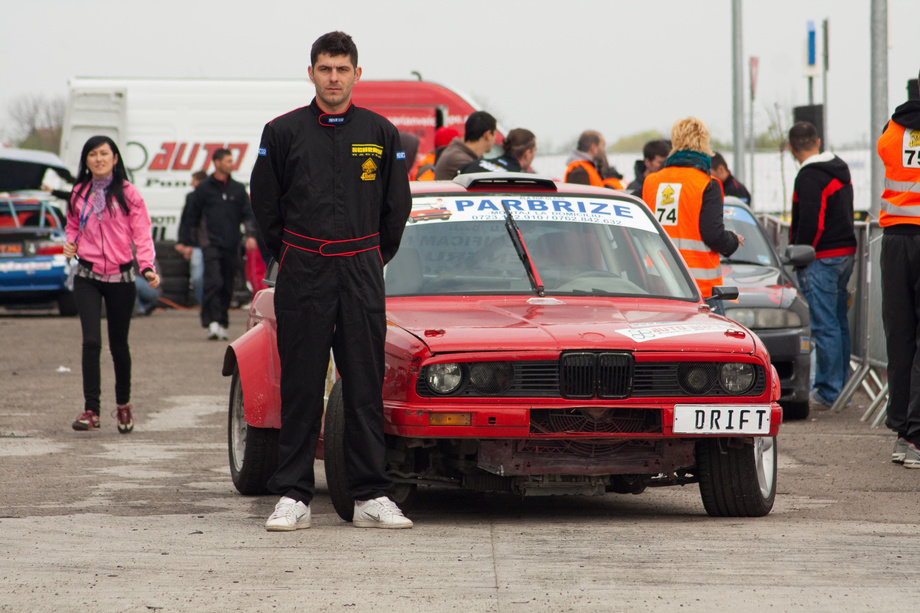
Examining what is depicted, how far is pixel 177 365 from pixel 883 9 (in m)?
7.47

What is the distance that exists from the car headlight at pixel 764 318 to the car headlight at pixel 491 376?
5.15 m

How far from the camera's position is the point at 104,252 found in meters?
10.1

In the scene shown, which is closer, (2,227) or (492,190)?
(492,190)

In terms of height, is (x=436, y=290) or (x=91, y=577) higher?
(x=436, y=290)

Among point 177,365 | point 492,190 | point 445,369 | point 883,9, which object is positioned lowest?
point 177,365

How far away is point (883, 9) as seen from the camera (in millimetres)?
13219

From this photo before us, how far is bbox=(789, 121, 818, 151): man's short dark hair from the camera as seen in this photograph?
11914 millimetres

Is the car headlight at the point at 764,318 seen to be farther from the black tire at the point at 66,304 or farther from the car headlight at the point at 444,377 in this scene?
the black tire at the point at 66,304

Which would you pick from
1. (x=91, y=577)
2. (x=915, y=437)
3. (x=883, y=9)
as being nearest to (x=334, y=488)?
(x=91, y=577)

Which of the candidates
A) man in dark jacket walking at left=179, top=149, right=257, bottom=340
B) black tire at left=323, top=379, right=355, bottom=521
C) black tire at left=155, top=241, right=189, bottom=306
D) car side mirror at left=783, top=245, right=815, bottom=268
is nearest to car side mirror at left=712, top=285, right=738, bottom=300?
black tire at left=323, top=379, right=355, bottom=521

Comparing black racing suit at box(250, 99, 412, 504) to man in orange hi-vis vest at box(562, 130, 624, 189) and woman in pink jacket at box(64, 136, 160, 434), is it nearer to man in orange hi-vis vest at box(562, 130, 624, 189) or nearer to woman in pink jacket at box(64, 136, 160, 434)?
woman in pink jacket at box(64, 136, 160, 434)

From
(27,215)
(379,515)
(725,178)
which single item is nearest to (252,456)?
(379,515)

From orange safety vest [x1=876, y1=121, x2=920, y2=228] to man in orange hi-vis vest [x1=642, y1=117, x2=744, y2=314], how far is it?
3.45ft

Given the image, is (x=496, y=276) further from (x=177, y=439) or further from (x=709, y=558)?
(x=177, y=439)
